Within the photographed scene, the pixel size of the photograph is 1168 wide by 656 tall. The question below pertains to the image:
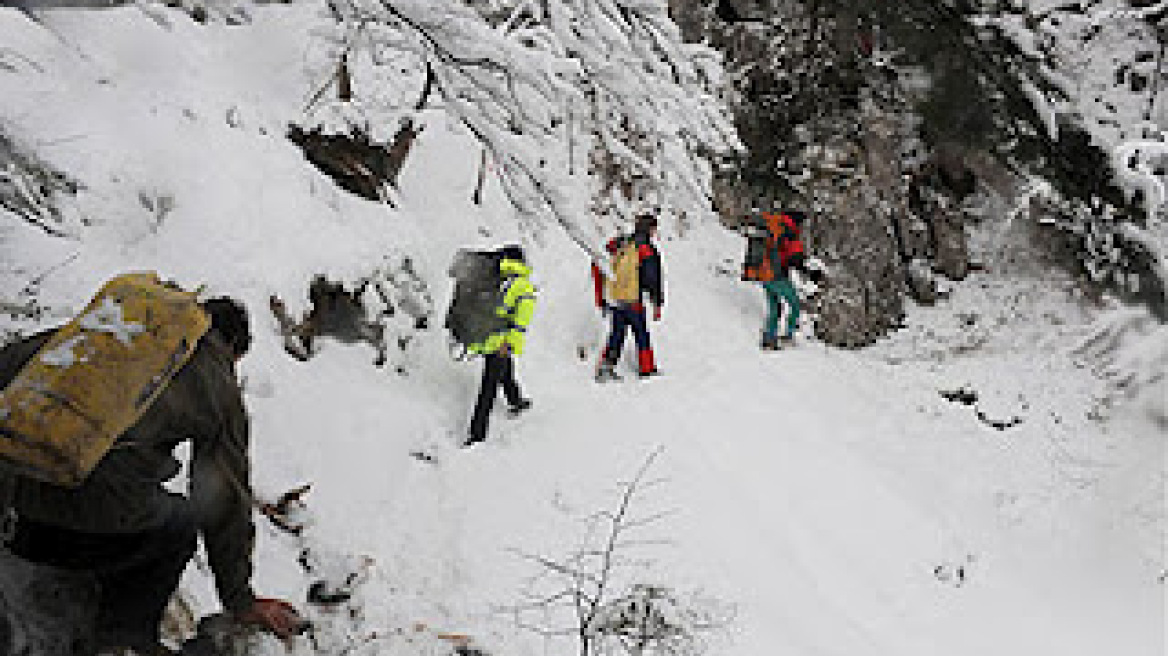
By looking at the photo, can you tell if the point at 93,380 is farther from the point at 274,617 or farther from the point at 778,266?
the point at 778,266

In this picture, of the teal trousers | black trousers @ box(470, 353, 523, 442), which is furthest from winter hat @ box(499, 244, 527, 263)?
the teal trousers

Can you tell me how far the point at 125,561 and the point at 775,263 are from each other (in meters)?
8.58

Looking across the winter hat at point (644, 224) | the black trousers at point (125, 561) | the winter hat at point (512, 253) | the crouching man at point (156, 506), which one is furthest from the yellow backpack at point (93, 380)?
the winter hat at point (644, 224)

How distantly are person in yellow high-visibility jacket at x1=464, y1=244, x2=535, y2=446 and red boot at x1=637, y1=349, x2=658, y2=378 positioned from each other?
227cm

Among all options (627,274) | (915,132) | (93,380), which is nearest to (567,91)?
(93,380)

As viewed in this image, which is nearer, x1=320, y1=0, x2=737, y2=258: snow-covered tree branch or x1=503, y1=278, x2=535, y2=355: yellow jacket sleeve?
x1=320, y1=0, x2=737, y2=258: snow-covered tree branch

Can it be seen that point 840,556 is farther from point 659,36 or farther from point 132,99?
point 132,99

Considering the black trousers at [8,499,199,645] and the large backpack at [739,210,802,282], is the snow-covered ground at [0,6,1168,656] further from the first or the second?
the large backpack at [739,210,802,282]

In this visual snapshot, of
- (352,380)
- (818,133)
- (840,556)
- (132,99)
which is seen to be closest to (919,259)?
(818,133)

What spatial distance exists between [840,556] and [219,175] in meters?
5.64

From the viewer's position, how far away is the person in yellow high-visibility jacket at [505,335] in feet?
20.6

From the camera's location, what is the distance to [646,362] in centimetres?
846

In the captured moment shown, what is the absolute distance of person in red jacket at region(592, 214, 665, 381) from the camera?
790 cm

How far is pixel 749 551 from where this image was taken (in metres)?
5.37
